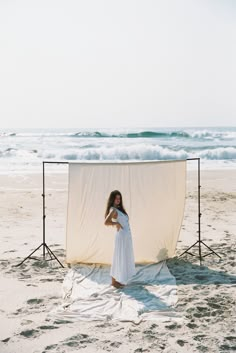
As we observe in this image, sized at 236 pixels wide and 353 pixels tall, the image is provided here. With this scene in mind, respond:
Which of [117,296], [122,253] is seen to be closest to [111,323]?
[117,296]

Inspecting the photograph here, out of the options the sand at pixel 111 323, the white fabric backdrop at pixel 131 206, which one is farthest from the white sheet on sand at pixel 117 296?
the white fabric backdrop at pixel 131 206

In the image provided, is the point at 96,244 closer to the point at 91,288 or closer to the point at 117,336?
the point at 91,288

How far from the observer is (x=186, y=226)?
9805 mm

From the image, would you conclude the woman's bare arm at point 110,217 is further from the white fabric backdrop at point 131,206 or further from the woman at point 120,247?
the white fabric backdrop at point 131,206

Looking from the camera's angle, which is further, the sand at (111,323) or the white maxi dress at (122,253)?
the white maxi dress at (122,253)

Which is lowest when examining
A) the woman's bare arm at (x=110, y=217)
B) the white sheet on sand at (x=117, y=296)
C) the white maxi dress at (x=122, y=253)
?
the white sheet on sand at (x=117, y=296)

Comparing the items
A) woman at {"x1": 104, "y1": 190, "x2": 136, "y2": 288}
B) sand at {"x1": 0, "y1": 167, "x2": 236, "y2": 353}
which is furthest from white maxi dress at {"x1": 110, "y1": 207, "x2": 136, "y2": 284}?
sand at {"x1": 0, "y1": 167, "x2": 236, "y2": 353}

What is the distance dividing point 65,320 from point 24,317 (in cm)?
51

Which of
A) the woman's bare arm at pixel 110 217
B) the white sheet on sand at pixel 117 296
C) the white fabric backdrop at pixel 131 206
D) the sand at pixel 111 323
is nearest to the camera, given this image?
the sand at pixel 111 323

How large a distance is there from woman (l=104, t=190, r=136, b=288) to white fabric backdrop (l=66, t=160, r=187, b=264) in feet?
2.85

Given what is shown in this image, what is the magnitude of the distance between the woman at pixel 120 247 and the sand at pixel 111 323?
2.61 ft

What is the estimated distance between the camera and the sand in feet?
14.9

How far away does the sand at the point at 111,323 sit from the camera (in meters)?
4.54

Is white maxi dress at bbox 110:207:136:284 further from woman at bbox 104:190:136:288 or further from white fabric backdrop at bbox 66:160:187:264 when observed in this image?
white fabric backdrop at bbox 66:160:187:264
